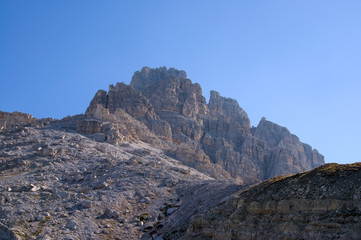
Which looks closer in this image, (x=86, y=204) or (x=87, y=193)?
(x=86, y=204)

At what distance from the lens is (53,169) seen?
155ft

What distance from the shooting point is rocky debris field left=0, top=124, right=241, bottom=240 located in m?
32.8

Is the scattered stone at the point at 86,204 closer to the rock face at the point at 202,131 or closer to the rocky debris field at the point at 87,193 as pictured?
the rocky debris field at the point at 87,193

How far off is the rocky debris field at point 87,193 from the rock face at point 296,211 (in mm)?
7416

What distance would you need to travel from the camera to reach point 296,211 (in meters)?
20.6

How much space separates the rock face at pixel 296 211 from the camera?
18.3 meters

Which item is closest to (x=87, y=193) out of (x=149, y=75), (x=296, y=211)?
(x=296, y=211)

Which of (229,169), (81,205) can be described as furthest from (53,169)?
(229,169)

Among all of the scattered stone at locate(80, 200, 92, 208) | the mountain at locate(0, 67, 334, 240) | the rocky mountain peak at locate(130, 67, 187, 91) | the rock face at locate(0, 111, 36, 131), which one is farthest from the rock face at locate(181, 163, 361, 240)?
the rocky mountain peak at locate(130, 67, 187, 91)

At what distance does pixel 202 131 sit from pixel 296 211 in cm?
10570

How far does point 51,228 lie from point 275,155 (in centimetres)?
10056

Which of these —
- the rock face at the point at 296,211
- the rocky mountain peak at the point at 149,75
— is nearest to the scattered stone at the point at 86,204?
the rock face at the point at 296,211

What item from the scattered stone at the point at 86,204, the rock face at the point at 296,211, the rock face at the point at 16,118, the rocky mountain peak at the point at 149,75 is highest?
the rocky mountain peak at the point at 149,75

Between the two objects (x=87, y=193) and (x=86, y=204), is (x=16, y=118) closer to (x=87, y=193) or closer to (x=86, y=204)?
(x=87, y=193)
